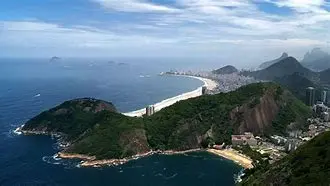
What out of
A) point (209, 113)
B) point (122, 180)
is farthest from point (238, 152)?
point (122, 180)

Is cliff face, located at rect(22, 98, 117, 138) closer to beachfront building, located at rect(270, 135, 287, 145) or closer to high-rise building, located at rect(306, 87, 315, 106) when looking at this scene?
beachfront building, located at rect(270, 135, 287, 145)

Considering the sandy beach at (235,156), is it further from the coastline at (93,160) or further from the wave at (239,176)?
the coastline at (93,160)

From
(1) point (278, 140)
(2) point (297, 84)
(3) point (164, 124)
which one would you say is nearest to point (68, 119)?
(3) point (164, 124)

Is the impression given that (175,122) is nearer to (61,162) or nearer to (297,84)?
(61,162)

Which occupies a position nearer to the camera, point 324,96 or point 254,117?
point 254,117

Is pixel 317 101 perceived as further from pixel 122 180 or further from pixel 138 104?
pixel 122 180

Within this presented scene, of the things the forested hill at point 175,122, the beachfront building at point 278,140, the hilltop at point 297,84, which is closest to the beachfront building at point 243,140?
the forested hill at point 175,122
